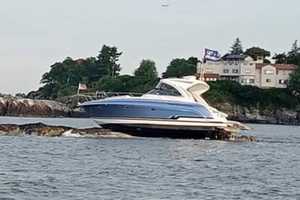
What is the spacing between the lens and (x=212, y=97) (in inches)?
5871

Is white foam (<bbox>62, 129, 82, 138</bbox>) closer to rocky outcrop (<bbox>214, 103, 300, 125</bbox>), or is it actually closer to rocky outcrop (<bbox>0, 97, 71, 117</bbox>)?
rocky outcrop (<bbox>214, 103, 300, 125</bbox>)

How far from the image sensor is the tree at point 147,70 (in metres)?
185

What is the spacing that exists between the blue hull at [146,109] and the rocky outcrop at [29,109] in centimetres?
8738

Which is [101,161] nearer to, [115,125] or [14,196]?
[14,196]

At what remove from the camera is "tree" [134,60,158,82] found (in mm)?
184875

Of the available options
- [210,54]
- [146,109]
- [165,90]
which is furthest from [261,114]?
[146,109]

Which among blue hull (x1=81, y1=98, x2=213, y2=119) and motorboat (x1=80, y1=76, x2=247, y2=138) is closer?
blue hull (x1=81, y1=98, x2=213, y2=119)

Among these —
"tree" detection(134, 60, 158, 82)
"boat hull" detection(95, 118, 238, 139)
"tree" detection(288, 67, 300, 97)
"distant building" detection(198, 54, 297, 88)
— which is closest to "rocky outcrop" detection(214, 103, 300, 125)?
"tree" detection(288, 67, 300, 97)

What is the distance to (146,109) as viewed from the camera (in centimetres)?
6438

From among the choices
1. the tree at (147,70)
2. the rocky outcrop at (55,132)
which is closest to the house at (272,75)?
the tree at (147,70)

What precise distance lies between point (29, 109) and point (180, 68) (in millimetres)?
43754

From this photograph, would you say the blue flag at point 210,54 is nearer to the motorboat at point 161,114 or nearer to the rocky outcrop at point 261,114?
the motorboat at point 161,114

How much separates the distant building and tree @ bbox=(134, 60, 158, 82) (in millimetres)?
13277

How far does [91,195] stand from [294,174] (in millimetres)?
14543
